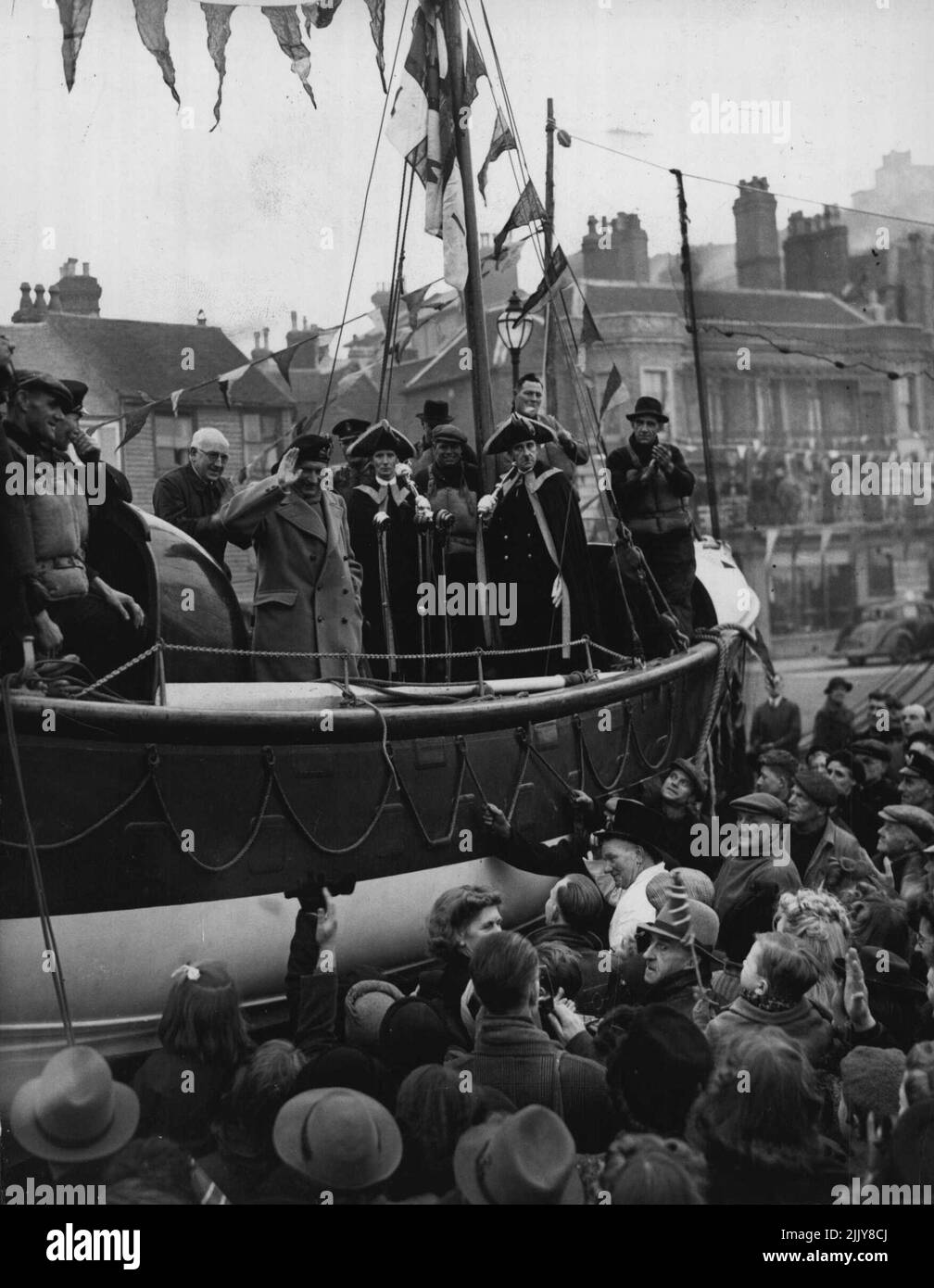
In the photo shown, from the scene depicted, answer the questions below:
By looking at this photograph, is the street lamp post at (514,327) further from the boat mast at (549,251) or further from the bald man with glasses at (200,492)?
the bald man with glasses at (200,492)

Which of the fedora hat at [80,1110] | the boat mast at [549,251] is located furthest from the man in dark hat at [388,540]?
the fedora hat at [80,1110]

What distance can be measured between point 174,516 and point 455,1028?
2.61m

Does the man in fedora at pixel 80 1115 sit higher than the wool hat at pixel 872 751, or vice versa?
the wool hat at pixel 872 751

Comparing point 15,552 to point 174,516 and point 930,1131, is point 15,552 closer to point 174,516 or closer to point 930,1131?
point 174,516

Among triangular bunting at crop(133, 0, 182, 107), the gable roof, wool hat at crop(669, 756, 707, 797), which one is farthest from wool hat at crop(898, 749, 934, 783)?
triangular bunting at crop(133, 0, 182, 107)

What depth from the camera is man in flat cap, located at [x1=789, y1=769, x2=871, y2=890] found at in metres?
6.06

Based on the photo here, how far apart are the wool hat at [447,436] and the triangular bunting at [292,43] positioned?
62.4 inches

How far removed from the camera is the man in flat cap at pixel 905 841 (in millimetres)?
6086

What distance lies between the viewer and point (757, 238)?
7.23 meters

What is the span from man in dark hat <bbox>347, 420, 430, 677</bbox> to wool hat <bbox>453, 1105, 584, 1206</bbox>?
3167 mm

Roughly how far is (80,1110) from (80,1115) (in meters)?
0.01

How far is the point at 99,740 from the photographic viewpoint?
4914 millimetres

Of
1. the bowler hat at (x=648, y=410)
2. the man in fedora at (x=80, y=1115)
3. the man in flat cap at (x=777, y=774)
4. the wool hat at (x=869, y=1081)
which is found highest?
the bowler hat at (x=648, y=410)

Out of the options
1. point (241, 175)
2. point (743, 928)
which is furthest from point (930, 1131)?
point (241, 175)
